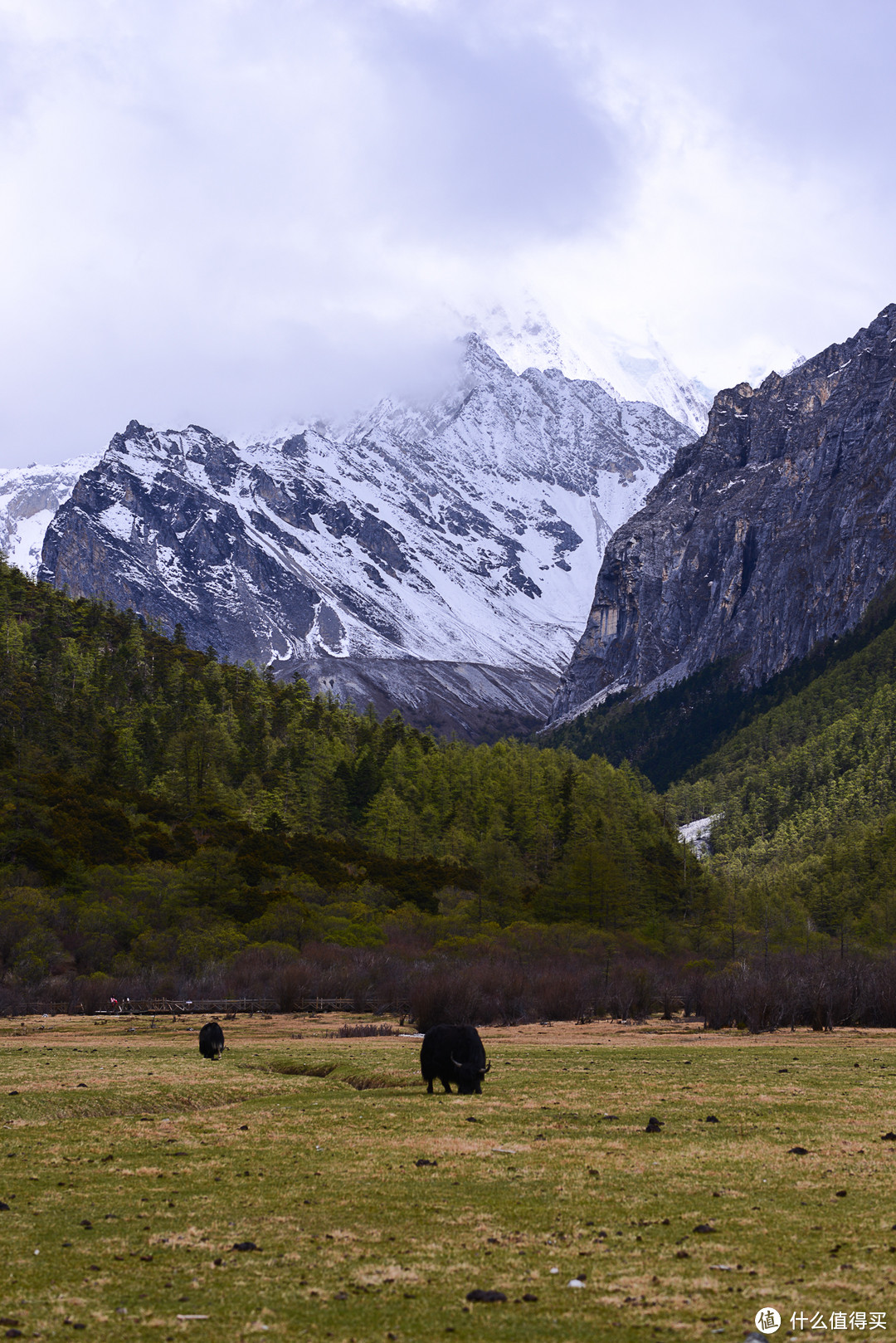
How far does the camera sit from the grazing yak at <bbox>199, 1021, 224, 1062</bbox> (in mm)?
36156

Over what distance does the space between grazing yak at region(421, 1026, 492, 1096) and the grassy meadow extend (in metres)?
0.61

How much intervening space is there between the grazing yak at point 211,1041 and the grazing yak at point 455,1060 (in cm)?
1135

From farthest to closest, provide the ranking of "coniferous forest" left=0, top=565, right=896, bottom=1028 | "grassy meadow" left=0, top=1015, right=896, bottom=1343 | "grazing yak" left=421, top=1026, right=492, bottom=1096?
"coniferous forest" left=0, top=565, right=896, bottom=1028 → "grazing yak" left=421, top=1026, right=492, bottom=1096 → "grassy meadow" left=0, top=1015, right=896, bottom=1343

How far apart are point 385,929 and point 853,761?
132923 mm

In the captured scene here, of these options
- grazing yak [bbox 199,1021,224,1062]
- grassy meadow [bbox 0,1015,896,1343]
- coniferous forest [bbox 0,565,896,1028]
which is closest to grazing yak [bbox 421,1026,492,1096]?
grassy meadow [bbox 0,1015,896,1343]

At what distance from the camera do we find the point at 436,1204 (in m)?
14.8

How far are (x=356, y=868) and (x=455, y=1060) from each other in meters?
81.4

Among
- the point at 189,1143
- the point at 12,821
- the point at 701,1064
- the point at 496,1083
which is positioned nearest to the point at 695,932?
the point at 12,821

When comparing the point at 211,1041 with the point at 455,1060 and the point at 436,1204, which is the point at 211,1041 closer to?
the point at 455,1060

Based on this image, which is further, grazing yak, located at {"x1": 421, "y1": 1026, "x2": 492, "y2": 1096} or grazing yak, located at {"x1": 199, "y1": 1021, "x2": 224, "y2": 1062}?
grazing yak, located at {"x1": 199, "y1": 1021, "x2": 224, "y2": 1062}

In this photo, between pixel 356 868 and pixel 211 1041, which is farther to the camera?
pixel 356 868

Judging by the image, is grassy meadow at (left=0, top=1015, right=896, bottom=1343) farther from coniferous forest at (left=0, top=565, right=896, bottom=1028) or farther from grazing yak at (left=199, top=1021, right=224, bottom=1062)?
coniferous forest at (left=0, top=565, right=896, bottom=1028)

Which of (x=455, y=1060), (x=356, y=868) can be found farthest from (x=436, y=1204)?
(x=356, y=868)

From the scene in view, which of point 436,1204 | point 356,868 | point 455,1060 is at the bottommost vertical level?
point 436,1204
